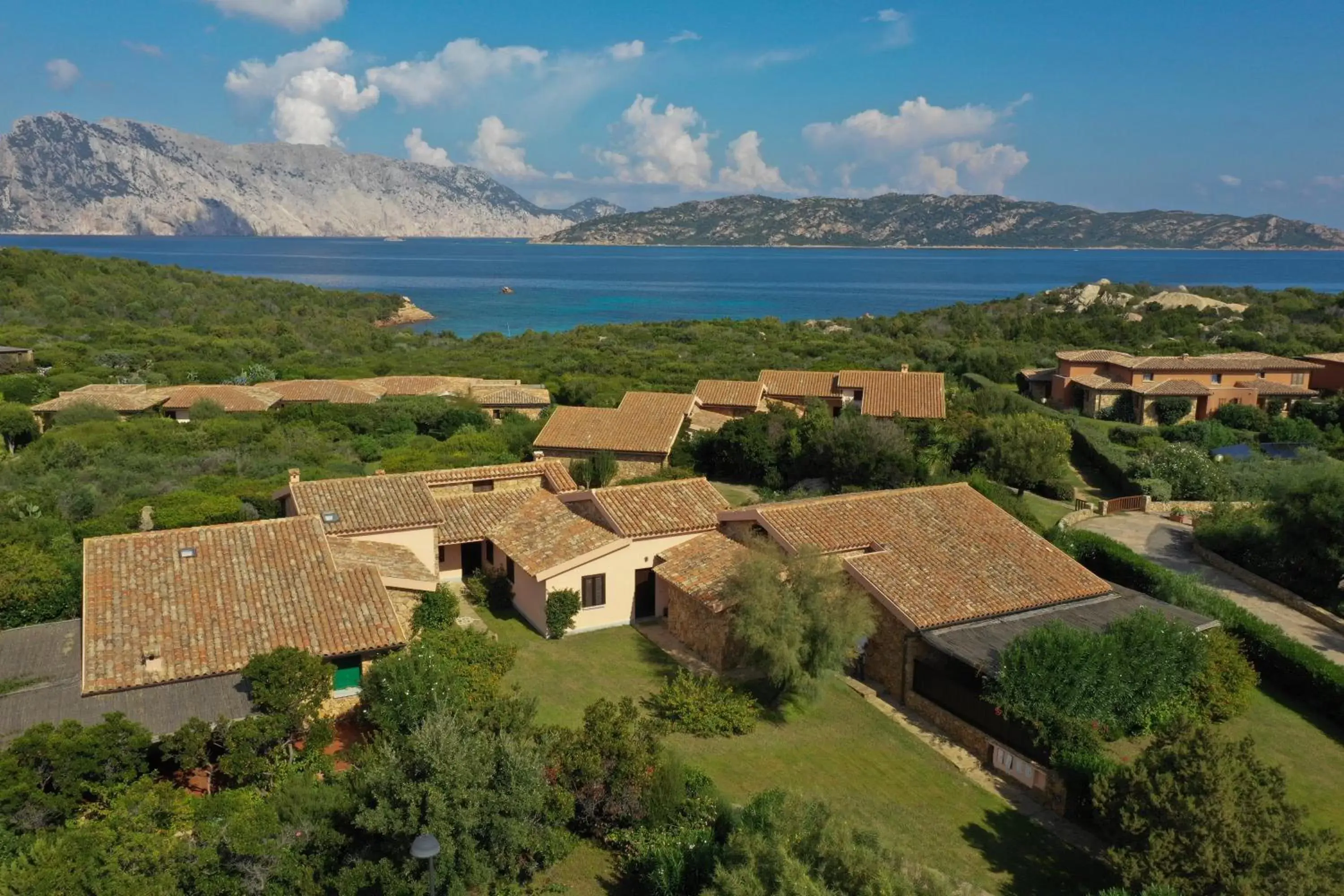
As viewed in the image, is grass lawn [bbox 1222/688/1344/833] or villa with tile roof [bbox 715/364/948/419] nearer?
grass lawn [bbox 1222/688/1344/833]

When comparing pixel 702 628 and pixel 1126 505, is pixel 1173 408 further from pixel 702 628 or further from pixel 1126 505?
pixel 702 628

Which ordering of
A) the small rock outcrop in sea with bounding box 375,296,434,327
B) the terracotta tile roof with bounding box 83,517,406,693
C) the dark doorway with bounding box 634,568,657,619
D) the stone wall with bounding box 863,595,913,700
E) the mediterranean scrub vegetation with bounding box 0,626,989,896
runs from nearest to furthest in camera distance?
1. the mediterranean scrub vegetation with bounding box 0,626,989,896
2. the terracotta tile roof with bounding box 83,517,406,693
3. the stone wall with bounding box 863,595,913,700
4. the dark doorway with bounding box 634,568,657,619
5. the small rock outcrop in sea with bounding box 375,296,434,327

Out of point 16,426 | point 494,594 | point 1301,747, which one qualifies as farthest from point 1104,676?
point 16,426

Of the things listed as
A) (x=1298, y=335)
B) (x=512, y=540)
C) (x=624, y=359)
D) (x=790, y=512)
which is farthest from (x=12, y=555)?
(x=1298, y=335)

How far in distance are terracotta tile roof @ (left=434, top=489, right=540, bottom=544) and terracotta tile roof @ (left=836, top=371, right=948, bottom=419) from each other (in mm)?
18421

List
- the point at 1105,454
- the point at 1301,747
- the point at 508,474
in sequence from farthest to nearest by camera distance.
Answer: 1. the point at 1105,454
2. the point at 508,474
3. the point at 1301,747

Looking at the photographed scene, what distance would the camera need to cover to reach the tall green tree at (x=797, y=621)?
15.6 meters

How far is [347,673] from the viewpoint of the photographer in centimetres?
1499

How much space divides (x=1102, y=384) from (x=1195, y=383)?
428 centimetres

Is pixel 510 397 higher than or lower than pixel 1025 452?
lower

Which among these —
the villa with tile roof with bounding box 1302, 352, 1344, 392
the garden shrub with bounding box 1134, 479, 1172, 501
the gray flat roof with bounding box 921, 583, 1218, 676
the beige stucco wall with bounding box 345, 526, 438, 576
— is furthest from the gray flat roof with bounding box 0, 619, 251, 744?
the villa with tile roof with bounding box 1302, 352, 1344, 392

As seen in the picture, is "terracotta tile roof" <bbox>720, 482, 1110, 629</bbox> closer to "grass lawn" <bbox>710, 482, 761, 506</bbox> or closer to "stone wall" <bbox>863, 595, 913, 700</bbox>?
"stone wall" <bbox>863, 595, 913, 700</bbox>

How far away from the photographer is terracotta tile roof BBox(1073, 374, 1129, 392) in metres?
47.4


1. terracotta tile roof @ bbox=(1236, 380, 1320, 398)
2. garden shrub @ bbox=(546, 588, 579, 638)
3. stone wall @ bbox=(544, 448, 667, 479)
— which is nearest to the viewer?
garden shrub @ bbox=(546, 588, 579, 638)
